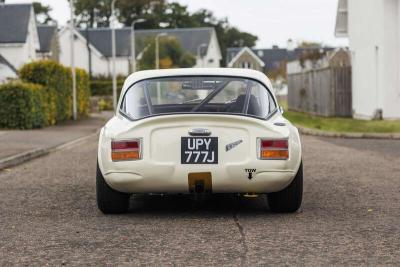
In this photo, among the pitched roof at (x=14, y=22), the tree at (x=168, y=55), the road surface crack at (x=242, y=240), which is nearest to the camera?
the road surface crack at (x=242, y=240)

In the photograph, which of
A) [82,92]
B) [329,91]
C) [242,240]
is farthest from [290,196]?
[82,92]

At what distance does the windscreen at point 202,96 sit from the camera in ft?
28.3

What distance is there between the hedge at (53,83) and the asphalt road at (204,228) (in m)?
18.0

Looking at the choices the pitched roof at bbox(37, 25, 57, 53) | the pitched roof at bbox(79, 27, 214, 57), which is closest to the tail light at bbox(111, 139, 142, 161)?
the pitched roof at bbox(79, 27, 214, 57)

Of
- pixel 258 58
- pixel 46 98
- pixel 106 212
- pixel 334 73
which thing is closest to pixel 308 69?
pixel 334 73

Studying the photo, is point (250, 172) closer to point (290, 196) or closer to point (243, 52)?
point (290, 196)

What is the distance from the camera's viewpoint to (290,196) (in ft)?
27.3

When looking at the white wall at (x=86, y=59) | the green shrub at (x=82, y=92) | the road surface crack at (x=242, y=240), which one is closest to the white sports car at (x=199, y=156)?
the road surface crack at (x=242, y=240)

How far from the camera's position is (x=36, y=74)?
2975 centimetres

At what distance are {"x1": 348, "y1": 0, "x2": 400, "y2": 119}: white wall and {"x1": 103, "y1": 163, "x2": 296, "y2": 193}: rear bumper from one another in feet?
63.8

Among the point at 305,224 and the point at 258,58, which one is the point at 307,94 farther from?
the point at 258,58

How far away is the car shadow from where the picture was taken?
867cm

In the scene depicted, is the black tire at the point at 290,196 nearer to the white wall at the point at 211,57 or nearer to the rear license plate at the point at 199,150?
the rear license plate at the point at 199,150

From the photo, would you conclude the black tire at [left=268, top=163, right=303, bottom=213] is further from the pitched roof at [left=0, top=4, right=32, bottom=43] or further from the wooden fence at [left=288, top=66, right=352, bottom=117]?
the pitched roof at [left=0, top=4, right=32, bottom=43]
